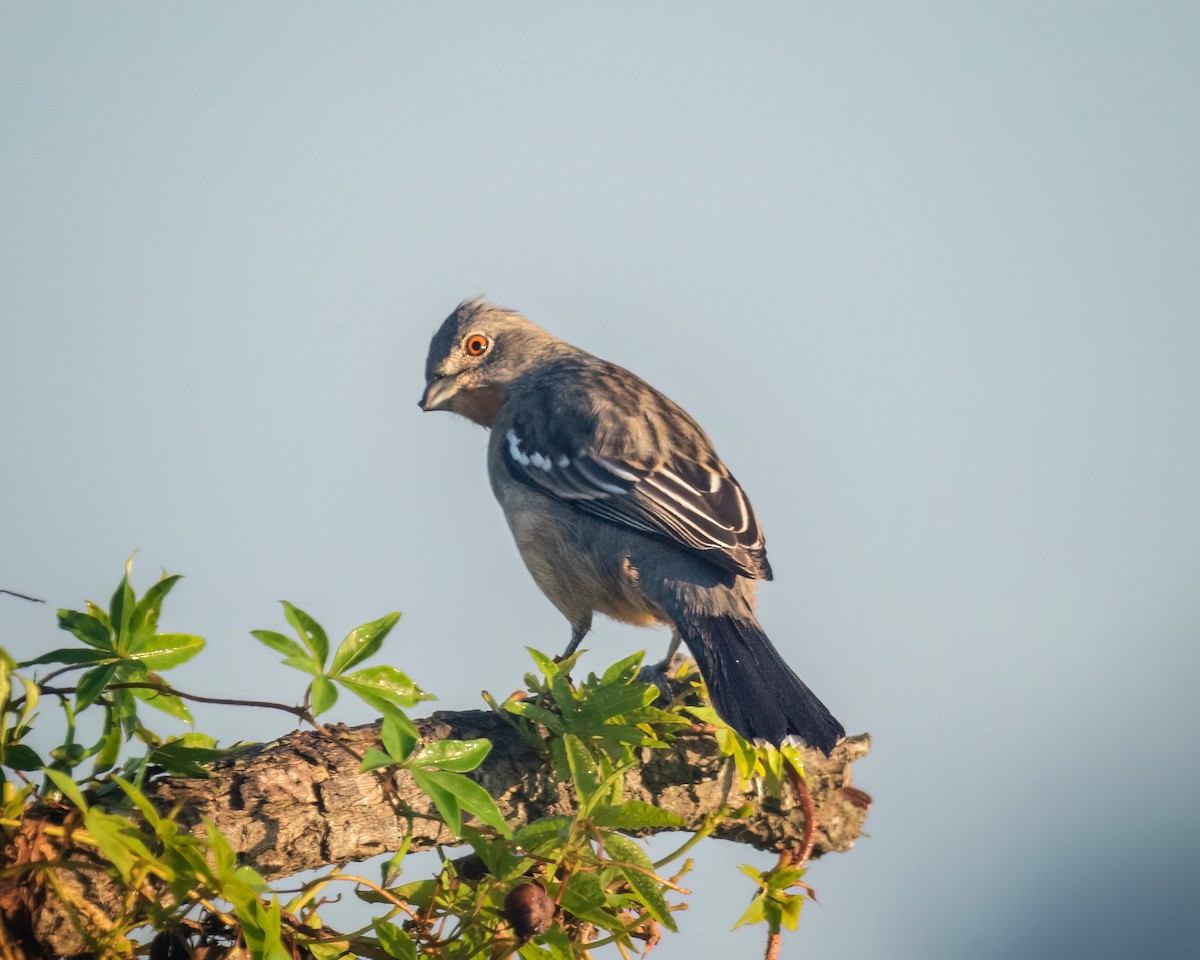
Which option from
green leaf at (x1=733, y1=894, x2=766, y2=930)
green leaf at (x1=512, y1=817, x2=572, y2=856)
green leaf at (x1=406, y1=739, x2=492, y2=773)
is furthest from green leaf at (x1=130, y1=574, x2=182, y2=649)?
green leaf at (x1=733, y1=894, x2=766, y2=930)

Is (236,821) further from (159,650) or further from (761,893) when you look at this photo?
(761,893)

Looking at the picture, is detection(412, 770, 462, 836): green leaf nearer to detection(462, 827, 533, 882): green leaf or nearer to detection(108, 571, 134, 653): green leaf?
detection(462, 827, 533, 882): green leaf

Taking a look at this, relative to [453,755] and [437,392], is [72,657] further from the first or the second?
[437,392]

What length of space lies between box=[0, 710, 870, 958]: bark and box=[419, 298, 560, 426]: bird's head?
11.3ft

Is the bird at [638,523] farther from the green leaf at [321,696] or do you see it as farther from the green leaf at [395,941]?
the green leaf at [321,696]

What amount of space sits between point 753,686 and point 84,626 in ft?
7.01

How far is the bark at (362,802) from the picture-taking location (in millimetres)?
2318

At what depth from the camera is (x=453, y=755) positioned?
241 centimetres

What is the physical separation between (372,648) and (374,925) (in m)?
0.56

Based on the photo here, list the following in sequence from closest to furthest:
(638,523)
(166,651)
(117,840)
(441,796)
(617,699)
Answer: (117,840), (441,796), (166,651), (617,699), (638,523)

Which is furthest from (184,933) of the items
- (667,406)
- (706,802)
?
(667,406)

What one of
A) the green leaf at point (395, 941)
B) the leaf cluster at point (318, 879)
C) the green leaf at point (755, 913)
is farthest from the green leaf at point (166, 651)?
the green leaf at point (755, 913)

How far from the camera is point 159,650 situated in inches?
95.4

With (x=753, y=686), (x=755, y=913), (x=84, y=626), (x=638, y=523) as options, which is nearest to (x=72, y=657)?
(x=84, y=626)
